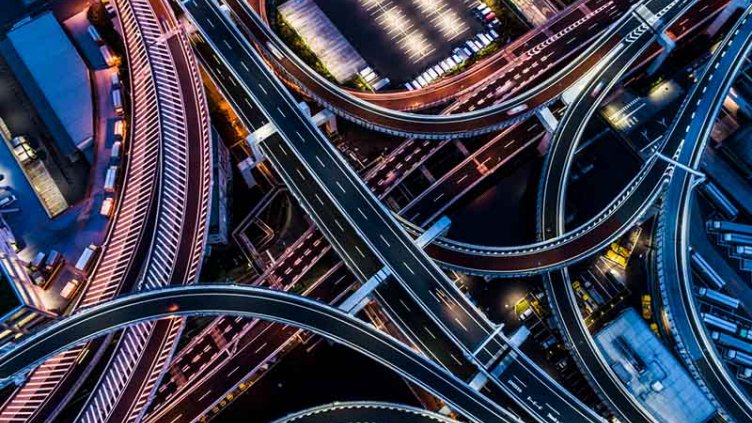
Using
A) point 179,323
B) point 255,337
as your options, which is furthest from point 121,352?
point 255,337

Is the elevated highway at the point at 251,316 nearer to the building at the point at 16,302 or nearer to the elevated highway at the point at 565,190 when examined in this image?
the building at the point at 16,302

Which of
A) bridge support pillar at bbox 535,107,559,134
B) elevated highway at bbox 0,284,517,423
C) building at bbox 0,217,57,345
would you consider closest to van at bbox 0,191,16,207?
building at bbox 0,217,57,345

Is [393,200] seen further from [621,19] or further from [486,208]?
[621,19]

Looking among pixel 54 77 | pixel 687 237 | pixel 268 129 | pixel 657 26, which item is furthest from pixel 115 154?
pixel 657 26

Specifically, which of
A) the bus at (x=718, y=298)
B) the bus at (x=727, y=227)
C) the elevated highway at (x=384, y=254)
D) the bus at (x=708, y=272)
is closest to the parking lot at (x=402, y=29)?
the elevated highway at (x=384, y=254)

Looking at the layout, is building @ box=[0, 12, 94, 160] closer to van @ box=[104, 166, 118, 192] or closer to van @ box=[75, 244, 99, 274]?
van @ box=[104, 166, 118, 192]
